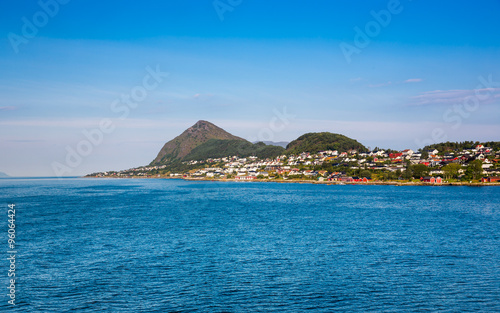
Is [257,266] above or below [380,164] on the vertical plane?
below

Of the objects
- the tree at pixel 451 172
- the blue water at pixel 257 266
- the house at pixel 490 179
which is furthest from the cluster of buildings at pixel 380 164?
the blue water at pixel 257 266

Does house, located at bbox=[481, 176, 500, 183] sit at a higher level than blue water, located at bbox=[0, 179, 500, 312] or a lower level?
higher

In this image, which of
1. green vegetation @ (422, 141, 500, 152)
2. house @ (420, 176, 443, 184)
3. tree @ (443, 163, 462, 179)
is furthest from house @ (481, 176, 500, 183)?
green vegetation @ (422, 141, 500, 152)

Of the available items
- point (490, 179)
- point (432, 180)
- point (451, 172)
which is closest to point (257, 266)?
point (432, 180)

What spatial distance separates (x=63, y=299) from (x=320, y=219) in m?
25.1

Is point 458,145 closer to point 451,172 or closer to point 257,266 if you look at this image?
point 451,172

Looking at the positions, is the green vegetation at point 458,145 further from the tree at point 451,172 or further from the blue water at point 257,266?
the blue water at point 257,266

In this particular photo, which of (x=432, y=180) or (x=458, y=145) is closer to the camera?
(x=432, y=180)

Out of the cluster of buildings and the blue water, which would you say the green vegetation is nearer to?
the cluster of buildings

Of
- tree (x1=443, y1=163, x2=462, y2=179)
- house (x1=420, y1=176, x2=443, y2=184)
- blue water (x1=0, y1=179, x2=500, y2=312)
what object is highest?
tree (x1=443, y1=163, x2=462, y2=179)

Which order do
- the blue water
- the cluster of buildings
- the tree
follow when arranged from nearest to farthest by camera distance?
the blue water
the tree
the cluster of buildings

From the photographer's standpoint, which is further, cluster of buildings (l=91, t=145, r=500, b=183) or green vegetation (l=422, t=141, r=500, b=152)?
green vegetation (l=422, t=141, r=500, b=152)

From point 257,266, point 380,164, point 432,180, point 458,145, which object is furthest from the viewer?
point 458,145

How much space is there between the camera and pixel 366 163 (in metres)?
136
